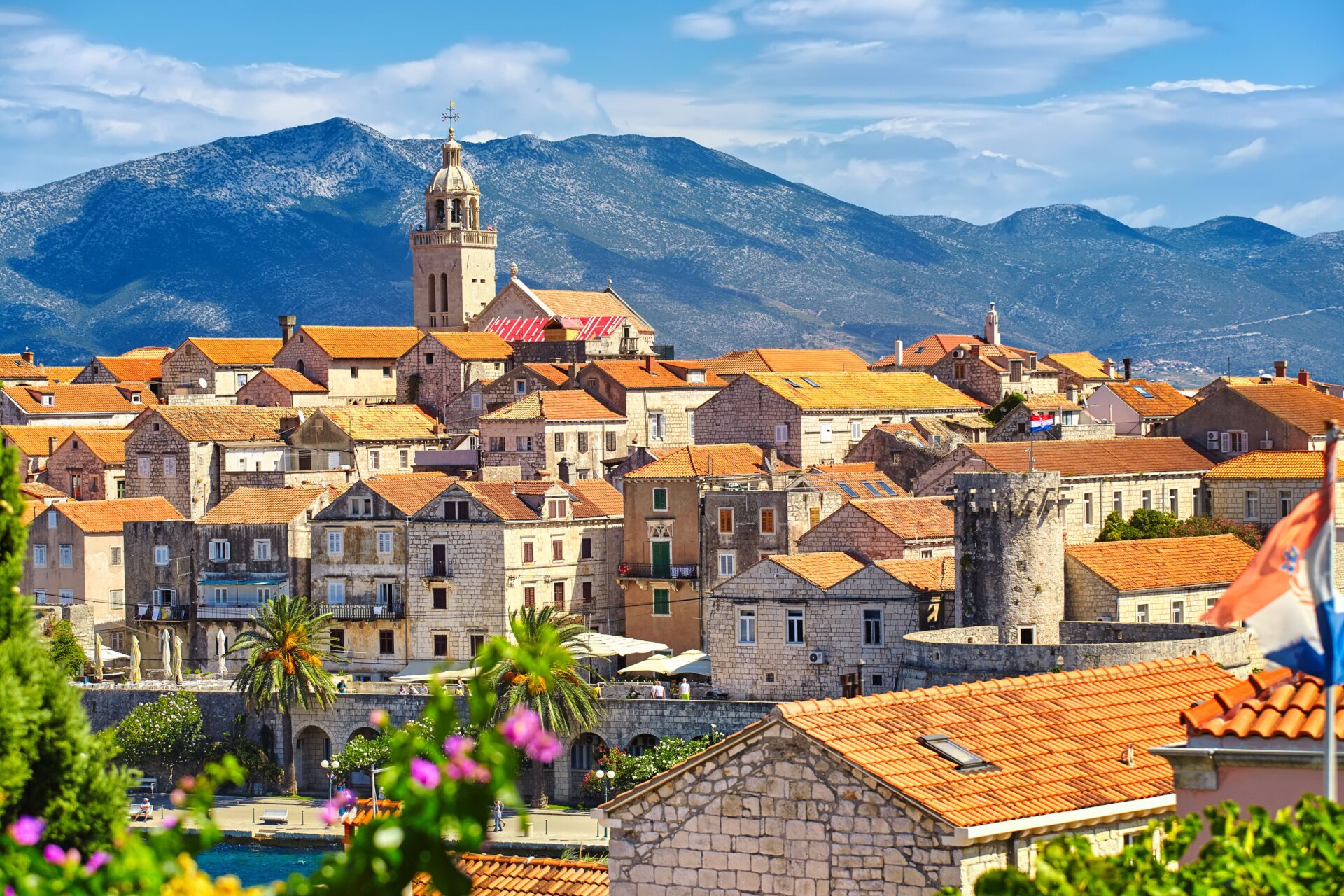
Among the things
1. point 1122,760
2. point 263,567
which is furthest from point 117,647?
point 1122,760

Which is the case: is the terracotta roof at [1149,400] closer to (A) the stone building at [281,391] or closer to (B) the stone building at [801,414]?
(B) the stone building at [801,414]

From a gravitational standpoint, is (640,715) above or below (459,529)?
below

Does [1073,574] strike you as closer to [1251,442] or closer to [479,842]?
[1251,442]

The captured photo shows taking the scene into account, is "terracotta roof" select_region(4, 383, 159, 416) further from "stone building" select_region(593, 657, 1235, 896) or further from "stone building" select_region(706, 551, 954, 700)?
"stone building" select_region(593, 657, 1235, 896)

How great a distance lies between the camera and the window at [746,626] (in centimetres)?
5597

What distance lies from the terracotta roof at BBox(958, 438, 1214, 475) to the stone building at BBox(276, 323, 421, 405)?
122 feet

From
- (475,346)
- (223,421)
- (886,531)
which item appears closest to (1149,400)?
(475,346)

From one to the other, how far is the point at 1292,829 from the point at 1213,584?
4286 centimetres

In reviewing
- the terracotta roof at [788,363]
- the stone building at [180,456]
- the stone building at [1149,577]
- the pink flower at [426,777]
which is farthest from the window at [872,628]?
the terracotta roof at [788,363]

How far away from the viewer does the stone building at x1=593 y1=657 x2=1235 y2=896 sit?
19906 mm

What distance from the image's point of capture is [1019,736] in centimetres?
2261

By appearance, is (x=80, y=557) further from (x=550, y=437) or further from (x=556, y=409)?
(x=556, y=409)

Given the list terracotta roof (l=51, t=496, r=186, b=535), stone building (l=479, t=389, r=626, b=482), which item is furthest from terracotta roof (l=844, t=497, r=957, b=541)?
terracotta roof (l=51, t=496, r=186, b=535)

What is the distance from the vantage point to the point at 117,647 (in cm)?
7569
